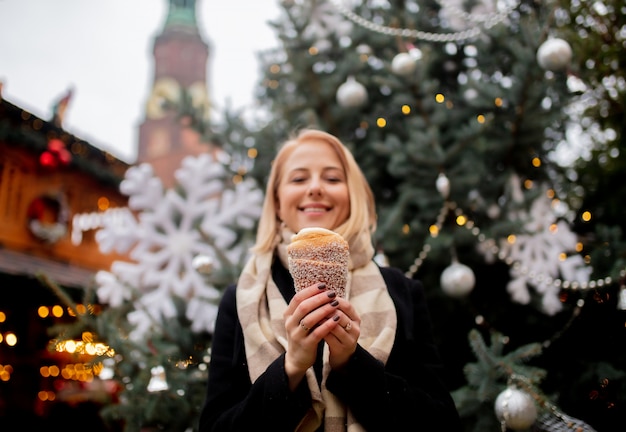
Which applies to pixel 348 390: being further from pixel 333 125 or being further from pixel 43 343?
pixel 43 343

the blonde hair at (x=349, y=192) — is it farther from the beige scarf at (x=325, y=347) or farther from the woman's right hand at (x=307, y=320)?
the woman's right hand at (x=307, y=320)

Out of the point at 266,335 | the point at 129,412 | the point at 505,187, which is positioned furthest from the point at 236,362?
the point at 505,187

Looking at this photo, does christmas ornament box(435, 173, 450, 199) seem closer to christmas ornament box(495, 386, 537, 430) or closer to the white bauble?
the white bauble

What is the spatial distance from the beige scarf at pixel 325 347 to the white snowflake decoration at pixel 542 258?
4.78 ft

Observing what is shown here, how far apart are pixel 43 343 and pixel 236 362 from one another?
828cm

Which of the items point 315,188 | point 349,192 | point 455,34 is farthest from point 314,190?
point 455,34

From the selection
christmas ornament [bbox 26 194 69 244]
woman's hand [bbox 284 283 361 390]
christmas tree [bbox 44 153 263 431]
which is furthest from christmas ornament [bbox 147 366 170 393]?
christmas ornament [bbox 26 194 69 244]

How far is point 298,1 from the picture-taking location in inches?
137

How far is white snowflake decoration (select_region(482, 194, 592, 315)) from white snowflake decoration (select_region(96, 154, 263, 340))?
1.59 metres

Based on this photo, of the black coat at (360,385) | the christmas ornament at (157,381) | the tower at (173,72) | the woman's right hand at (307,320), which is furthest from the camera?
the tower at (173,72)

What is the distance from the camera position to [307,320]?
1098 mm

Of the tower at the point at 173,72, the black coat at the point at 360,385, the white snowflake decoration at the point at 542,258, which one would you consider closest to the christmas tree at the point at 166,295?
the black coat at the point at 360,385

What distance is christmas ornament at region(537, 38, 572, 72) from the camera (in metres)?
2.57

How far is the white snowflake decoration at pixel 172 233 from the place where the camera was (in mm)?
2881
